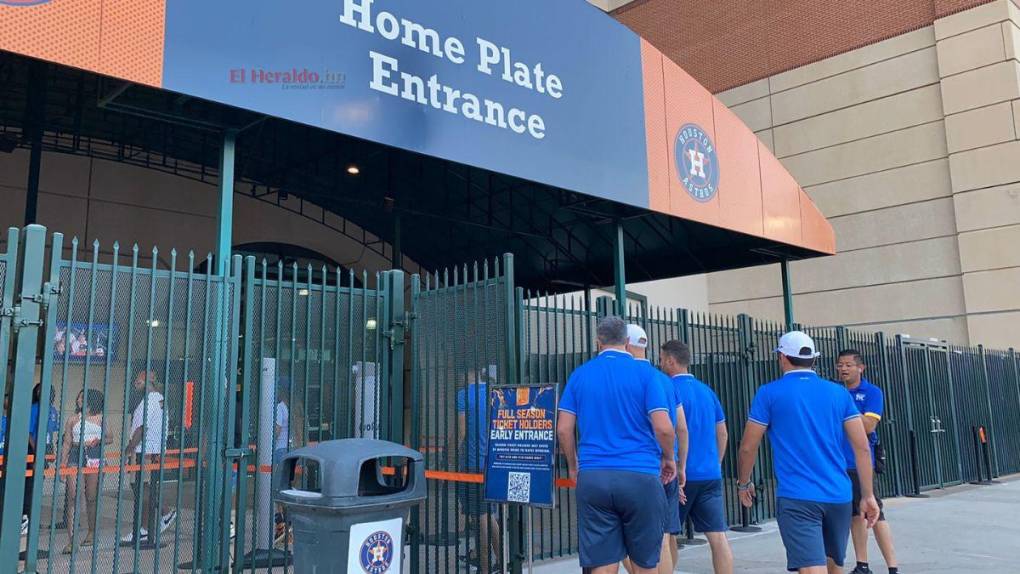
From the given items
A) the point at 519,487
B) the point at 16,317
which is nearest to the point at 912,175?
the point at 519,487

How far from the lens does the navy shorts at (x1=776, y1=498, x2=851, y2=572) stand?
4738 mm

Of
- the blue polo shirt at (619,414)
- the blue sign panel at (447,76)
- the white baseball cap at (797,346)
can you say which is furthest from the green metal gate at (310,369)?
the white baseball cap at (797,346)

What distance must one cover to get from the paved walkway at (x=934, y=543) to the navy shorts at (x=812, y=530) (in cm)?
253

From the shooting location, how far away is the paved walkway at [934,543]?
24.2 ft

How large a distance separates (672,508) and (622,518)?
54.8 inches

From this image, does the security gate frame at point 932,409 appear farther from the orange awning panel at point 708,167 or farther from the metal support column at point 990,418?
the orange awning panel at point 708,167

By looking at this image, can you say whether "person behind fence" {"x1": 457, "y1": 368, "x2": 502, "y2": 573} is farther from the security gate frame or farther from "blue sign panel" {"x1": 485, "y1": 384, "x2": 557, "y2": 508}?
the security gate frame

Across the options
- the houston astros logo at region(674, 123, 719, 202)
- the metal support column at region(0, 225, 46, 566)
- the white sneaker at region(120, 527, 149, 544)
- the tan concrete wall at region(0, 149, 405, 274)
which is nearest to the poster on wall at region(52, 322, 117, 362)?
the metal support column at region(0, 225, 46, 566)

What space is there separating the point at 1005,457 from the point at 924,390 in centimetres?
363

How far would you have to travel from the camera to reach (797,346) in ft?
16.5

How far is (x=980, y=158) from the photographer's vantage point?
64.7 ft

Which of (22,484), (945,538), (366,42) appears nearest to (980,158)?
(945,538)

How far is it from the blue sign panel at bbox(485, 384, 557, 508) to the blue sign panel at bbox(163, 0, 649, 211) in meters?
3.26

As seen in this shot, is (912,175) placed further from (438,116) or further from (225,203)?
(225,203)
